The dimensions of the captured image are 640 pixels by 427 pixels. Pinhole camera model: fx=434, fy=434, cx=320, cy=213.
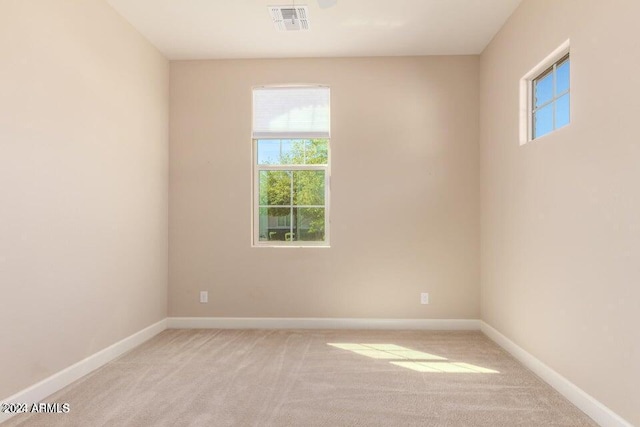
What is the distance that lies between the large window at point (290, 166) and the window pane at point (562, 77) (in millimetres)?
2294

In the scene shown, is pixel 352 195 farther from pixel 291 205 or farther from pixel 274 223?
pixel 274 223

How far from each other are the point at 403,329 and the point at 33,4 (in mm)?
4170

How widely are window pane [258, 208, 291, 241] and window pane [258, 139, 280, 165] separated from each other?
21.0 inches

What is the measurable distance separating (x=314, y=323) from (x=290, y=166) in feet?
5.67

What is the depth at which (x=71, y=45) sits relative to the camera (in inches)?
123

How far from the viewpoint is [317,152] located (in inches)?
188

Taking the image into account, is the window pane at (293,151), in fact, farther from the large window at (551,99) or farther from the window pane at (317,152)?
the large window at (551,99)

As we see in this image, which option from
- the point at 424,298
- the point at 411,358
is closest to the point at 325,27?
the point at 424,298

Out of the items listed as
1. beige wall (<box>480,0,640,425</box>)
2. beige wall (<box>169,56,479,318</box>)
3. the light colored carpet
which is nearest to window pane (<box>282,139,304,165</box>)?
beige wall (<box>169,56,479,318</box>)

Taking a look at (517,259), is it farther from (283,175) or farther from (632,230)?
(283,175)

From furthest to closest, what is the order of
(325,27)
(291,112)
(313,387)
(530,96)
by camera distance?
1. (291,112)
2. (325,27)
3. (530,96)
4. (313,387)

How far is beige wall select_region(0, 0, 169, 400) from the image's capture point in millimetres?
2562

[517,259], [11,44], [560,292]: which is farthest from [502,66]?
[11,44]

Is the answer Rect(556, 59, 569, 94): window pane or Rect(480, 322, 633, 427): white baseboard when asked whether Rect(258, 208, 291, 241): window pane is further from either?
Rect(556, 59, 569, 94): window pane
